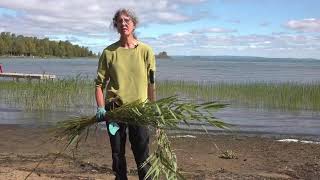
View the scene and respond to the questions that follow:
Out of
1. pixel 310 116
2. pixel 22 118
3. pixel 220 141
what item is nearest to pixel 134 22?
pixel 220 141

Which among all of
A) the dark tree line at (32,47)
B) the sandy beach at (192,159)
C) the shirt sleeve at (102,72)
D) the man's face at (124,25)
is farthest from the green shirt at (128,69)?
the dark tree line at (32,47)

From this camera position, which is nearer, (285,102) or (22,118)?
(22,118)

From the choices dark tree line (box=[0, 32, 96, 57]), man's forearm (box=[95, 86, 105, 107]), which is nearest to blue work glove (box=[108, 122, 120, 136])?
man's forearm (box=[95, 86, 105, 107])

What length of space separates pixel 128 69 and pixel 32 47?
13300 cm

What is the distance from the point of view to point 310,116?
17891mm

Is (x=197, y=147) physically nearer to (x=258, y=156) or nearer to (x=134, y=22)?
(x=258, y=156)

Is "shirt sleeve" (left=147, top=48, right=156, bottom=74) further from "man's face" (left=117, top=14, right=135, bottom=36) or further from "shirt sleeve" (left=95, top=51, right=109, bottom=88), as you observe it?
"shirt sleeve" (left=95, top=51, right=109, bottom=88)

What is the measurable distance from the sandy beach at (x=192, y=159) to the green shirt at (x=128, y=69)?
1.29m

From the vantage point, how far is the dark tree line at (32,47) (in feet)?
413

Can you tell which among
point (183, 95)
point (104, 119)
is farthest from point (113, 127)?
point (183, 95)

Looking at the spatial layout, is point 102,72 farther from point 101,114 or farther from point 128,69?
point 101,114

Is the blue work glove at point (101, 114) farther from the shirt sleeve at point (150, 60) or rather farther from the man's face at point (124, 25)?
the man's face at point (124, 25)

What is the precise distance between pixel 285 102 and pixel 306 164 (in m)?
13.2

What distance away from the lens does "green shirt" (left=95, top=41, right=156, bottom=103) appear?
15.4ft
